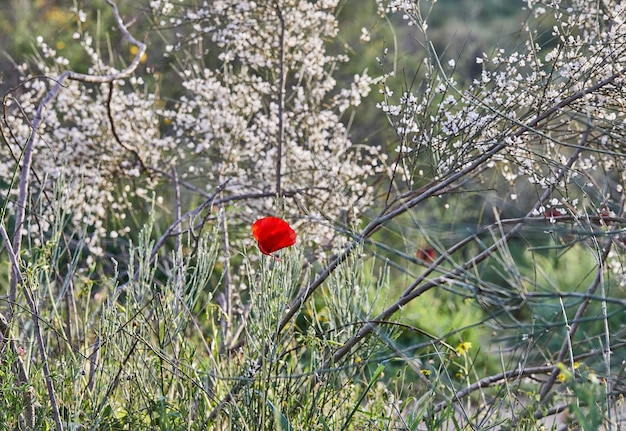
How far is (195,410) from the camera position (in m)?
2.37

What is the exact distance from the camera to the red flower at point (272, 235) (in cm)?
194

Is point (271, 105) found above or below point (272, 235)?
above

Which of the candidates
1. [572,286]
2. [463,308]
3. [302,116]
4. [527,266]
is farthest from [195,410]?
[527,266]

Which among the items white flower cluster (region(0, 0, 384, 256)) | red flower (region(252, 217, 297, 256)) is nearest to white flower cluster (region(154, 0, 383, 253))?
white flower cluster (region(0, 0, 384, 256))

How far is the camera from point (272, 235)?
1948mm

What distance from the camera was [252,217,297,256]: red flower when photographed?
1936mm

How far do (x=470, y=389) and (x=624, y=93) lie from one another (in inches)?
37.7

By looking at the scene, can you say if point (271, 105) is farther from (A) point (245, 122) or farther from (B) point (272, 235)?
(B) point (272, 235)

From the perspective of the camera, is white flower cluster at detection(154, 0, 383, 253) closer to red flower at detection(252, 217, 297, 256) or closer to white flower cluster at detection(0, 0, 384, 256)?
white flower cluster at detection(0, 0, 384, 256)

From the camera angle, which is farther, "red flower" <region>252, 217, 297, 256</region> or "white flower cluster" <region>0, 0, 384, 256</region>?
"white flower cluster" <region>0, 0, 384, 256</region>

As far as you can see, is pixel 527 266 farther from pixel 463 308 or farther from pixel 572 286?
pixel 463 308

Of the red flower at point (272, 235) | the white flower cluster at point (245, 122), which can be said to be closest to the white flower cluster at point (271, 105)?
the white flower cluster at point (245, 122)

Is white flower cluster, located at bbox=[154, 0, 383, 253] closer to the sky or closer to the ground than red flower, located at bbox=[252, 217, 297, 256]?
closer to the sky

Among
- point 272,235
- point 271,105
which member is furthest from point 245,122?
point 272,235
